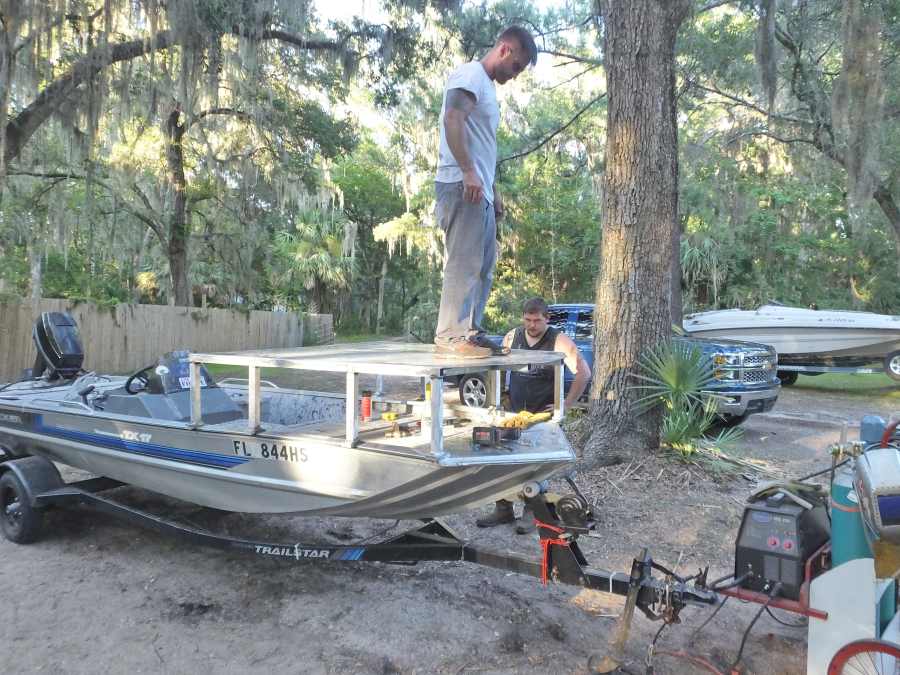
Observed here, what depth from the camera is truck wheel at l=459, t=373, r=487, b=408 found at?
7.80 metres

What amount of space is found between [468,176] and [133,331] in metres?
15.9

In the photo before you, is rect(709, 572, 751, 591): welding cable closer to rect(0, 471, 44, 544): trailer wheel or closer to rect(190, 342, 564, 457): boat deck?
rect(190, 342, 564, 457): boat deck

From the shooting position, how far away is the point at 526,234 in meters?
26.7

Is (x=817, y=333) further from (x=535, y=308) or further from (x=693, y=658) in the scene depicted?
(x=693, y=658)

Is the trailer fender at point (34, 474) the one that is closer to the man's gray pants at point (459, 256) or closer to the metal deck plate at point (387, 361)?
the metal deck plate at point (387, 361)

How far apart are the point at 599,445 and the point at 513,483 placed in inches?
114

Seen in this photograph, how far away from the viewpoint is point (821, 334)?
12961mm

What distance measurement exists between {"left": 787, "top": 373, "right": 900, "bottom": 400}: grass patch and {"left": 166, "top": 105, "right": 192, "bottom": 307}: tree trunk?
1630cm

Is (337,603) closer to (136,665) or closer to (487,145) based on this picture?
(136,665)

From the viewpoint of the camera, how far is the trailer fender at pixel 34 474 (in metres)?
4.58

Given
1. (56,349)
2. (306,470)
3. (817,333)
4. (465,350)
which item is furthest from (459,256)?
(817,333)

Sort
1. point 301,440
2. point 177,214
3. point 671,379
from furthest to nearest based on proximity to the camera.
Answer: point 177,214, point 671,379, point 301,440

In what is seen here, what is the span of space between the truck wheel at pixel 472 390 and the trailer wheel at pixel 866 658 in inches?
206

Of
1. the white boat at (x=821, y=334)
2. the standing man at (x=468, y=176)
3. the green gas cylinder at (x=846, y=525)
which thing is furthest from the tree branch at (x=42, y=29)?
the white boat at (x=821, y=334)
